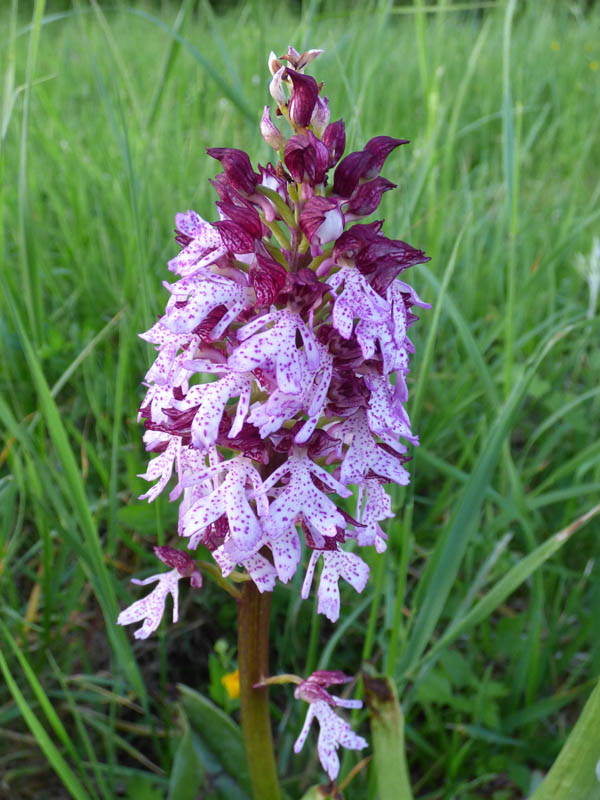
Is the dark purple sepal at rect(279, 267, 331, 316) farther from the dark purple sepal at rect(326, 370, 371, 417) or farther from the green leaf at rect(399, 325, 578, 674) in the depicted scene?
the green leaf at rect(399, 325, 578, 674)

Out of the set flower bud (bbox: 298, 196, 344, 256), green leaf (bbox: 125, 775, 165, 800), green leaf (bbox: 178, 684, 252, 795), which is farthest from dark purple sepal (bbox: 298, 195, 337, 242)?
green leaf (bbox: 125, 775, 165, 800)

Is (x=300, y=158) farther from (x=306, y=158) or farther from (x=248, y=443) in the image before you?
(x=248, y=443)

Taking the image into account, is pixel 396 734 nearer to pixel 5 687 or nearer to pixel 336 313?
pixel 336 313

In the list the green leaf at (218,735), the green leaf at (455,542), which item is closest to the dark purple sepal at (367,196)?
the green leaf at (455,542)

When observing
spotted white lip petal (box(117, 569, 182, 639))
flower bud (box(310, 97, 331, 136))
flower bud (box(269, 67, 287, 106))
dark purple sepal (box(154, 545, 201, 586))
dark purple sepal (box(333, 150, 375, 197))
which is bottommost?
spotted white lip petal (box(117, 569, 182, 639))

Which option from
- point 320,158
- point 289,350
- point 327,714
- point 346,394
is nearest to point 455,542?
point 327,714

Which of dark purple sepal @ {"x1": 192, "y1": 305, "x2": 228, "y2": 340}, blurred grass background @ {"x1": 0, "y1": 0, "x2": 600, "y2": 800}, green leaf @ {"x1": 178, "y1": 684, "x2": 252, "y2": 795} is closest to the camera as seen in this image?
dark purple sepal @ {"x1": 192, "y1": 305, "x2": 228, "y2": 340}

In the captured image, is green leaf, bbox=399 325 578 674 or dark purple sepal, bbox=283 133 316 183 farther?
green leaf, bbox=399 325 578 674

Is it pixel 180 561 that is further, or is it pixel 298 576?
pixel 298 576
